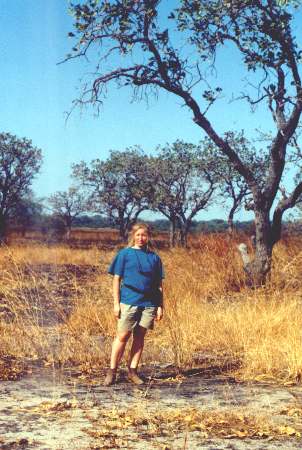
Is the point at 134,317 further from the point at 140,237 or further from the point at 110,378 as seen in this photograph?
the point at 140,237

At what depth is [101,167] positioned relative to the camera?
147ft

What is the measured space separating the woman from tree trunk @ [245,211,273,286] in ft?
21.1

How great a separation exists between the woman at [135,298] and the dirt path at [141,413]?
308 millimetres

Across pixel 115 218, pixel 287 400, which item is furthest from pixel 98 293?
pixel 115 218

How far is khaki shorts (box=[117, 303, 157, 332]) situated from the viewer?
227 inches

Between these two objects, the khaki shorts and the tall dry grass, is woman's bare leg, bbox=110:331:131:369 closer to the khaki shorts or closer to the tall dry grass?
the khaki shorts

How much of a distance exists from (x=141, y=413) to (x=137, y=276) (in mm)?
1597

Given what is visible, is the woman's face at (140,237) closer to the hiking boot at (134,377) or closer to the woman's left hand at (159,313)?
the woman's left hand at (159,313)

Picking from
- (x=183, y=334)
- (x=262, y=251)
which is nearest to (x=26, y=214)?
(x=262, y=251)

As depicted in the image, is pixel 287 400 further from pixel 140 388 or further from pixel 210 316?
pixel 210 316

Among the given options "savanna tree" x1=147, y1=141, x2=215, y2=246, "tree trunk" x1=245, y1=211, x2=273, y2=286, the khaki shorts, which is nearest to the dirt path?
the khaki shorts

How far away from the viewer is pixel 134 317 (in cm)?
580

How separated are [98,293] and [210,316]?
266cm

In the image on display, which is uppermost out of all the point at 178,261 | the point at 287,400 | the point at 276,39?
the point at 276,39
